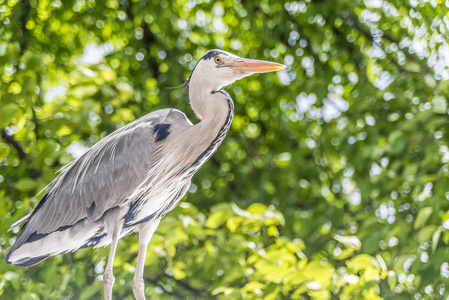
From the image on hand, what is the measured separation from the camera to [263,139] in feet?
9.46

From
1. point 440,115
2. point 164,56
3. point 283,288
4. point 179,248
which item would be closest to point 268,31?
point 164,56

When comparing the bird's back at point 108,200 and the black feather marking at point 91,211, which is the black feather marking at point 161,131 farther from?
the black feather marking at point 91,211

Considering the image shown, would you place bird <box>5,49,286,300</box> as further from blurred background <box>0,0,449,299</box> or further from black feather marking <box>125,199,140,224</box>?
blurred background <box>0,0,449,299</box>

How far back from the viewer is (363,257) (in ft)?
5.32

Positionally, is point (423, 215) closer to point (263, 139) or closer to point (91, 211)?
point (91, 211)

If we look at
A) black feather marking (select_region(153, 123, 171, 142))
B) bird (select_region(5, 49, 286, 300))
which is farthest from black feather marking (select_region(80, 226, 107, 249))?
black feather marking (select_region(153, 123, 171, 142))

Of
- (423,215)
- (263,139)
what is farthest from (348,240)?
(263,139)

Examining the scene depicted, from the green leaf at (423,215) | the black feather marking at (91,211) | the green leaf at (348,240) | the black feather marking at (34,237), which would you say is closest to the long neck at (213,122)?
the black feather marking at (91,211)

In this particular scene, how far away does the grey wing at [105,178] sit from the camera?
1.27 meters

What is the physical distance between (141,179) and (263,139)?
168 centimetres

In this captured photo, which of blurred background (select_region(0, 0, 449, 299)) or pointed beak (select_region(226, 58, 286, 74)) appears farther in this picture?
blurred background (select_region(0, 0, 449, 299))

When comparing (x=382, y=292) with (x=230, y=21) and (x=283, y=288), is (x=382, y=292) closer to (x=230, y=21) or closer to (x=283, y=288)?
(x=283, y=288)

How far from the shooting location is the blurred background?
1.75 m

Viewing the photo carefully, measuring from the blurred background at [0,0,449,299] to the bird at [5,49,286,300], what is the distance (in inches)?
14.9
